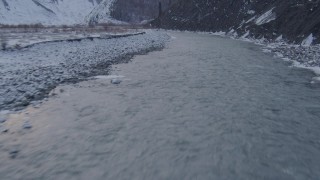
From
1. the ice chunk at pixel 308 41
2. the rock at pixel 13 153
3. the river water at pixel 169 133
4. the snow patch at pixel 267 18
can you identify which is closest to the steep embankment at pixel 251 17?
the snow patch at pixel 267 18

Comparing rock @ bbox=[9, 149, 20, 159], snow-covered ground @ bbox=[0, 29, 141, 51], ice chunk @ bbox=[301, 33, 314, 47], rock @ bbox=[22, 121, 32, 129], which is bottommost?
snow-covered ground @ bbox=[0, 29, 141, 51]

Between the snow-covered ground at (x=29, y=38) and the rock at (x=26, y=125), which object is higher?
the rock at (x=26, y=125)

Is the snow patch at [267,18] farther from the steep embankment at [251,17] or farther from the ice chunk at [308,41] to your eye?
the ice chunk at [308,41]

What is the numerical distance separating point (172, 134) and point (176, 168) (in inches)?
97.3

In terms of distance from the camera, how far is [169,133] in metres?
11.7

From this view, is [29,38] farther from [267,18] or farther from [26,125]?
[26,125]

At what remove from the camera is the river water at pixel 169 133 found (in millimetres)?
9172

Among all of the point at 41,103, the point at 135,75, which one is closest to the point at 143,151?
the point at 41,103

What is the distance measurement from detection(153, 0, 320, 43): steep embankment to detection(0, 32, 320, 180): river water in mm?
25533

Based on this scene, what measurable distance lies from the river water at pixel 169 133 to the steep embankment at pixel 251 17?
25.5 meters

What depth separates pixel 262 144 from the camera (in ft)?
35.5

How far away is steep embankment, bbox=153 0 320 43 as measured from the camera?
148ft

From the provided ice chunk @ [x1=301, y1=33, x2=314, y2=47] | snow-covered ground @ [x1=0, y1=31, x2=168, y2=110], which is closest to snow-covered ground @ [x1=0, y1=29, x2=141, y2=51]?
snow-covered ground @ [x1=0, y1=31, x2=168, y2=110]

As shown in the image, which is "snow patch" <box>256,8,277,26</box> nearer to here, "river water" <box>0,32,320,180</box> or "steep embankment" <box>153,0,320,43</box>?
"steep embankment" <box>153,0,320,43</box>
